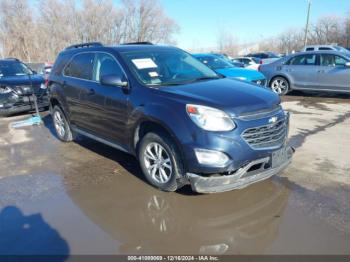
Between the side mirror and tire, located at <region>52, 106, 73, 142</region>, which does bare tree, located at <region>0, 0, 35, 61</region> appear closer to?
tire, located at <region>52, 106, 73, 142</region>

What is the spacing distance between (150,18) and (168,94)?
48.4m

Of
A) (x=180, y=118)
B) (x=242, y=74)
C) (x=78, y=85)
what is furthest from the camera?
(x=242, y=74)

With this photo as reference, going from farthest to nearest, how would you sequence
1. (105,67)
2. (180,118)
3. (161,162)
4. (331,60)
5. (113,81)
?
1. (331,60)
2. (105,67)
3. (113,81)
4. (161,162)
5. (180,118)

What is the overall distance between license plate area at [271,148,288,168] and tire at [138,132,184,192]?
3.58 feet

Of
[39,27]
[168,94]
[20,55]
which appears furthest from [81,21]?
[168,94]

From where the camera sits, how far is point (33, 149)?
6.74 m

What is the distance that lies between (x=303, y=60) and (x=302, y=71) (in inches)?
15.8

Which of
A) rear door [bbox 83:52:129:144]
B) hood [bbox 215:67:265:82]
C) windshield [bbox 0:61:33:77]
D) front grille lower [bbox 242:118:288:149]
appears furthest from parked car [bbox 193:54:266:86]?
windshield [bbox 0:61:33:77]

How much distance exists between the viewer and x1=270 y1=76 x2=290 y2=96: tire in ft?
40.2

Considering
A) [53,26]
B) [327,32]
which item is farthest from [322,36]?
[53,26]

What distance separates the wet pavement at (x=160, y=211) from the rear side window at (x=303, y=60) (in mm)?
6336

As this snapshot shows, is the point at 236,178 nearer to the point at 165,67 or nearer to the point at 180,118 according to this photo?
the point at 180,118

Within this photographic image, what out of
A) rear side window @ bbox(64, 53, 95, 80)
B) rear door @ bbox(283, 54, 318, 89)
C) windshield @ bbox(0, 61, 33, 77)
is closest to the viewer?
rear side window @ bbox(64, 53, 95, 80)

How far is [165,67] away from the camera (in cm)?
499
